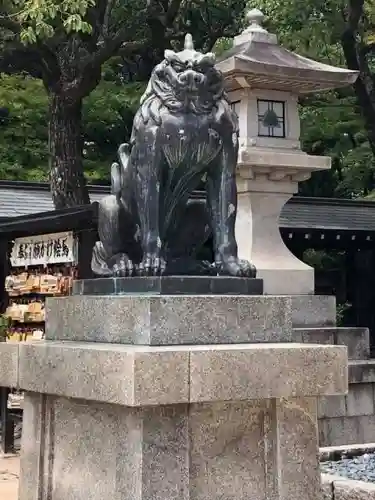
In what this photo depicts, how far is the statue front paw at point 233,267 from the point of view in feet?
15.5

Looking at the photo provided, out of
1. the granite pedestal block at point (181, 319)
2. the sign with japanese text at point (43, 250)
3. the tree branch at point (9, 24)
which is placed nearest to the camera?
the granite pedestal block at point (181, 319)

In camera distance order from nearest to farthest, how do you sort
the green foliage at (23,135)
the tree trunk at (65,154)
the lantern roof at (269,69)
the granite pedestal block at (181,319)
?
the granite pedestal block at (181,319) < the lantern roof at (269,69) < the tree trunk at (65,154) < the green foliage at (23,135)

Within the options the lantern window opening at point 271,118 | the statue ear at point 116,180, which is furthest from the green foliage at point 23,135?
the statue ear at point 116,180

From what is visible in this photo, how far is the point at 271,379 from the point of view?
4.24 meters

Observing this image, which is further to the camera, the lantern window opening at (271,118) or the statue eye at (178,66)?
the lantern window opening at (271,118)

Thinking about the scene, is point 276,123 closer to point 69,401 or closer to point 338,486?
point 338,486

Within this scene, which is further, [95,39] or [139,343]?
[95,39]

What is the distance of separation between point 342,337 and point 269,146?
248 centimetres

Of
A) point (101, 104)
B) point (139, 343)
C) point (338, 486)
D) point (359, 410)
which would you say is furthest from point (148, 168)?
point (101, 104)

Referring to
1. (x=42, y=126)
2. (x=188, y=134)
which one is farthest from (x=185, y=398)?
(x=42, y=126)

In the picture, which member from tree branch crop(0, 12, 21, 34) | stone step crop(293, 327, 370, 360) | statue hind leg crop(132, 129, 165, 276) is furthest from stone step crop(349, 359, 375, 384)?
tree branch crop(0, 12, 21, 34)

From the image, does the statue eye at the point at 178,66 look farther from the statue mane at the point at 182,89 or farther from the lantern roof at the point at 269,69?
the lantern roof at the point at 269,69

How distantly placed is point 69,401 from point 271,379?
123 cm

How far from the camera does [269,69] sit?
31.8ft
